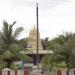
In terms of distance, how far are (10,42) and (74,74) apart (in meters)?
14.0

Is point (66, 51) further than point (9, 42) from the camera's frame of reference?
No

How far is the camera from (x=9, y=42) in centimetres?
3688

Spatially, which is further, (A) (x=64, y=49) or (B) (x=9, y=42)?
(B) (x=9, y=42)

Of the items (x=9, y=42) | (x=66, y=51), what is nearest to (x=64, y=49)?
(x=66, y=51)

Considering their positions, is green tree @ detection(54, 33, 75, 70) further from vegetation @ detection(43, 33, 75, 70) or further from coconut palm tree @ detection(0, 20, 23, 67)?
coconut palm tree @ detection(0, 20, 23, 67)

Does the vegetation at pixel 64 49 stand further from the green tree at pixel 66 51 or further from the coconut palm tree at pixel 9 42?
the coconut palm tree at pixel 9 42

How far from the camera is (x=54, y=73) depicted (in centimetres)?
2461

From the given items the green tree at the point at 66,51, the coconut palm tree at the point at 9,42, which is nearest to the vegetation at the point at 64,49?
the green tree at the point at 66,51

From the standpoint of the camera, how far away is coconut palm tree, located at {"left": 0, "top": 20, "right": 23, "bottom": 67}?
36.3 meters

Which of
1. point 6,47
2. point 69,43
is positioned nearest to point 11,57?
point 6,47

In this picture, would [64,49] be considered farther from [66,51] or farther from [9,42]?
[9,42]

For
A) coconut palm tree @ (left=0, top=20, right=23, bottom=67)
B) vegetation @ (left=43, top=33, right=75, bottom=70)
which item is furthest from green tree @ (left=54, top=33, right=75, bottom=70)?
coconut palm tree @ (left=0, top=20, right=23, bottom=67)

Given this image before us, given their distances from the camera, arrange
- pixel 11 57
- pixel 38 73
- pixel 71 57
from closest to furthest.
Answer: pixel 38 73, pixel 71 57, pixel 11 57

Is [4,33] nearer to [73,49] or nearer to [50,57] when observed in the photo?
[50,57]
